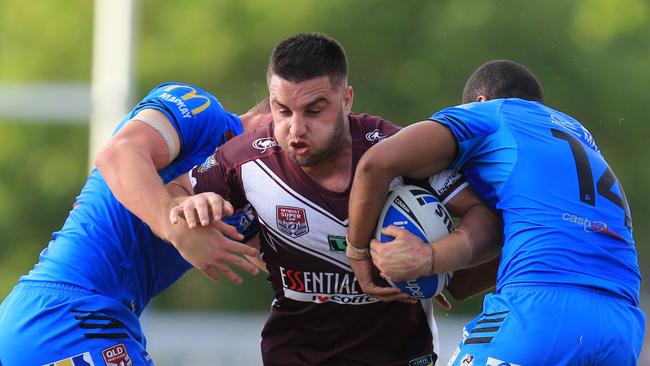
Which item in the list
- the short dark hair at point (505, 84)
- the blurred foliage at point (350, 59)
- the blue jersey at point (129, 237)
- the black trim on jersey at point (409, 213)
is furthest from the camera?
the blurred foliage at point (350, 59)

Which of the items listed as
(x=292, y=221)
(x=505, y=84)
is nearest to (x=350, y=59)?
(x=505, y=84)

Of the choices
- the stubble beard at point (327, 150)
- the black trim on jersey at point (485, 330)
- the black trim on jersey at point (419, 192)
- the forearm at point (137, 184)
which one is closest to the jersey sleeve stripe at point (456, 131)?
the black trim on jersey at point (419, 192)

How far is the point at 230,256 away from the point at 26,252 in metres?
15.3

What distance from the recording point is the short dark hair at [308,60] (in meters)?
4.97

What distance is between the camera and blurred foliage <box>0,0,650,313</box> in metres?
17.5

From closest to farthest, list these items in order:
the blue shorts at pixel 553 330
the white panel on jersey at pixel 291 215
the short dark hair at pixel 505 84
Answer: the blue shorts at pixel 553 330 → the white panel on jersey at pixel 291 215 → the short dark hair at pixel 505 84

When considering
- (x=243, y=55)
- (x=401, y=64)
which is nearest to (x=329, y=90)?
(x=401, y=64)

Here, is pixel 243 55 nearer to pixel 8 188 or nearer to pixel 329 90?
pixel 8 188

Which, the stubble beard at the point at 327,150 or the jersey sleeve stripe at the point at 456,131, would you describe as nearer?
the jersey sleeve stripe at the point at 456,131

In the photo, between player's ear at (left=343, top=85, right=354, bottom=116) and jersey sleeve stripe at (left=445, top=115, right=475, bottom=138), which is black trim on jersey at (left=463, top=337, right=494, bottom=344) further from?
player's ear at (left=343, top=85, right=354, bottom=116)

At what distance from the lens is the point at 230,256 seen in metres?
4.73

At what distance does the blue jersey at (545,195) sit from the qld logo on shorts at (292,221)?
2.64ft

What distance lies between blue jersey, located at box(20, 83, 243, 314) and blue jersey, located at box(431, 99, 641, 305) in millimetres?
1266

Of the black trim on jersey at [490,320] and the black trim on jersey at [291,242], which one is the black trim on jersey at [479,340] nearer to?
the black trim on jersey at [490,320]
